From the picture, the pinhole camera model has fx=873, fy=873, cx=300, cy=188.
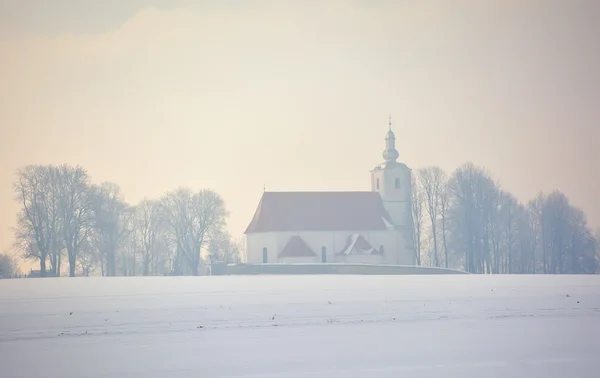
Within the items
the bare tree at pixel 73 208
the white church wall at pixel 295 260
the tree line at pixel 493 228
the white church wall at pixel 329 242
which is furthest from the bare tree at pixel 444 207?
the bare tree at pixel 73 208

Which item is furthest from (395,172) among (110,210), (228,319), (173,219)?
(228,319)

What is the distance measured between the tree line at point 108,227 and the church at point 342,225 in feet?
16.5

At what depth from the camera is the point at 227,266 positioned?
249 feet

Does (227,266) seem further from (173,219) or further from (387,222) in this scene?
(387,222)

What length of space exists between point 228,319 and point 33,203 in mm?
51407

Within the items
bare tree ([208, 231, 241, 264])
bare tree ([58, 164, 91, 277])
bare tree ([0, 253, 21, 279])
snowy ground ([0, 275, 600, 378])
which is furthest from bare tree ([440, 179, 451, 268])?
snowy ground ([0, 275, 600, 378])

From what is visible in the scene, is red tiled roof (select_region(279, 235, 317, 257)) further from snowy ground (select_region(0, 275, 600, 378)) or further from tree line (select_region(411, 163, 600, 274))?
snowy ground (select_region(0, 275, 600, 378))

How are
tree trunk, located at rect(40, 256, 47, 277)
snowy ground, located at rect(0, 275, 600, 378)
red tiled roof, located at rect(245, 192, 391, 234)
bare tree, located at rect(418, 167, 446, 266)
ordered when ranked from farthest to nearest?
1. red tiled roof, located at rect(245, 192, 391, 234)
2. bare tree, located at rect(418, 167, 446, 266)
3. tree trunk, located at rect(40, 256, 47, 277)
4. snowy ground, located at rect(0, 275, 600, 378)

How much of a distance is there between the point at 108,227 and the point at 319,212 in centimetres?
2688

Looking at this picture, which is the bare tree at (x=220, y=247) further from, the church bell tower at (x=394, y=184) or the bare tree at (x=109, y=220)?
the church bell tower at (x=394, y=184)

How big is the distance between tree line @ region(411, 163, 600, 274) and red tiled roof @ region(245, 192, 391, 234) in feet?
20.2

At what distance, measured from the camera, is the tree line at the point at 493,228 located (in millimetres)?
78625

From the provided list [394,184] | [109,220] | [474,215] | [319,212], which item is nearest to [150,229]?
[109,220]

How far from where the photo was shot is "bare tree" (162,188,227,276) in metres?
87.2
